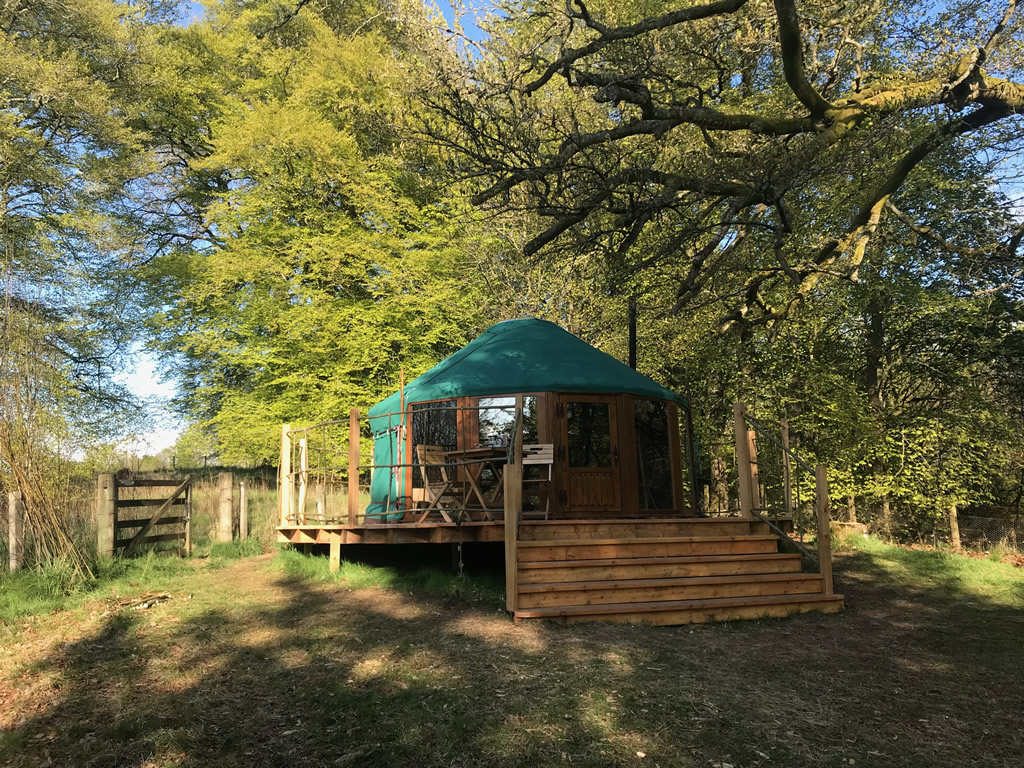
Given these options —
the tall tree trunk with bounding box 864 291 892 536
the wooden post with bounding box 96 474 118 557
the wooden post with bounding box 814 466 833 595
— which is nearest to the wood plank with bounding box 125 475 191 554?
the wooden post with bounding box 96 474 118 557

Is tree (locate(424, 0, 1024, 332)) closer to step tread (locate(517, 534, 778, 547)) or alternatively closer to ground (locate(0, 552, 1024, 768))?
step tread (locate(517, 534, 778, 547))

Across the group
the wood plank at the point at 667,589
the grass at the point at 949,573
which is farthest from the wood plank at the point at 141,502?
the grass at the point at 949,573

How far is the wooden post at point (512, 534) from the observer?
17.1 ft

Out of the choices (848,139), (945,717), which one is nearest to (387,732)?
(945,717)

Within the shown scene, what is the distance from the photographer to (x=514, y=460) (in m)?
6.81

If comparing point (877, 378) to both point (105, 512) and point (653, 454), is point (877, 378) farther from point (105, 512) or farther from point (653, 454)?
point (105, 512)

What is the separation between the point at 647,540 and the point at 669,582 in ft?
1.73

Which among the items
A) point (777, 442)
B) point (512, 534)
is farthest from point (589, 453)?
point (512, 534)

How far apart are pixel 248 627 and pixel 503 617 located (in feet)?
6.27

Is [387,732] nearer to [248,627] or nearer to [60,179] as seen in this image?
[248,627]

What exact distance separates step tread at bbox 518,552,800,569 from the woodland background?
2.61 metres

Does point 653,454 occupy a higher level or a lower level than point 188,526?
higher

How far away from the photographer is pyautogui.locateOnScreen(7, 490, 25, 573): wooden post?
575 centimetres

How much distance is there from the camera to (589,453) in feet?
26.4
